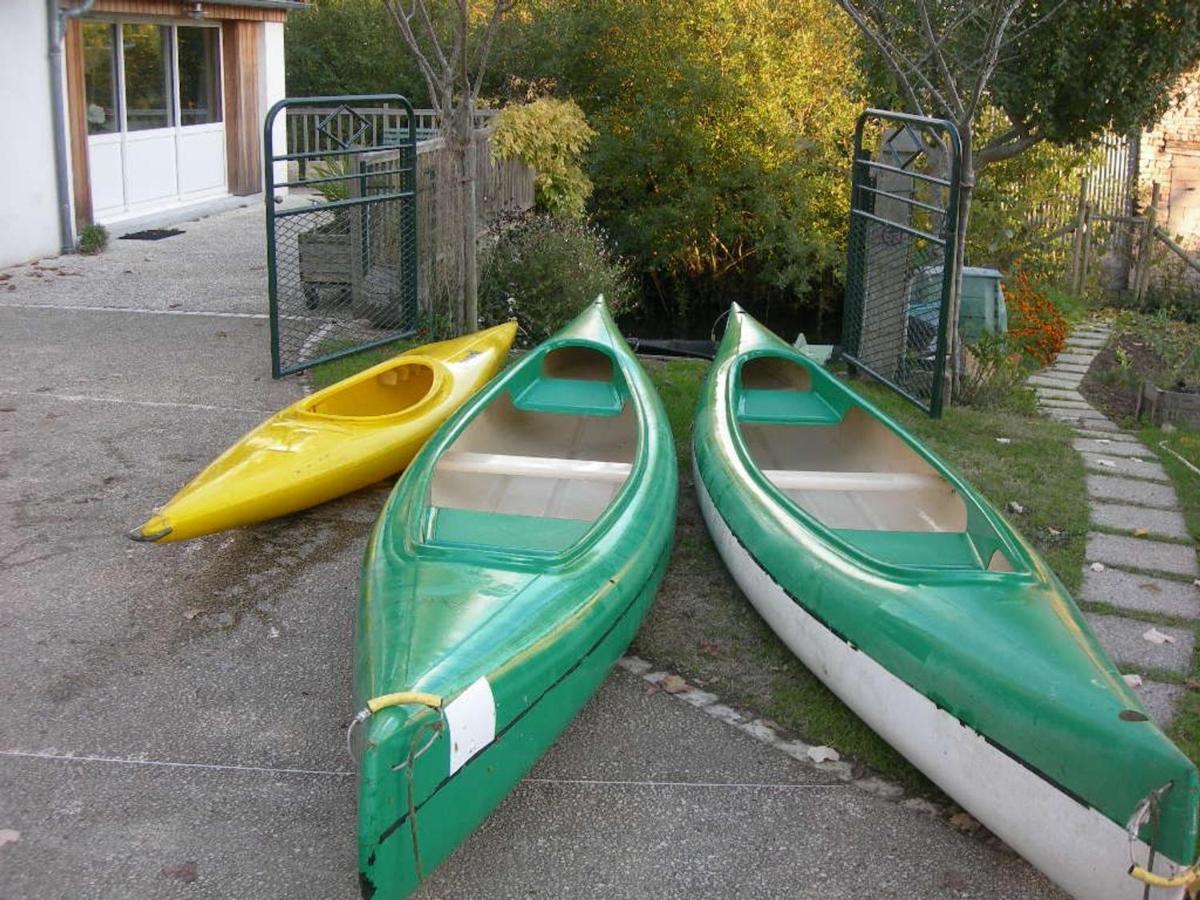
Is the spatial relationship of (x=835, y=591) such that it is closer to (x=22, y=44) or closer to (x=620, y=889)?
(x=620, y=889)

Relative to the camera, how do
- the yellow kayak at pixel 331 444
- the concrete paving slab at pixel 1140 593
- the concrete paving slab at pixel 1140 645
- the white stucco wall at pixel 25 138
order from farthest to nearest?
the white stucco wall at pixel 25 138, the concrete paving slab at pixel 1140 593, the yellow kayak at pixel 331 444, the concrete paving slab at pixel 1140 645

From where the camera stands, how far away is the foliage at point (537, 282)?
10836 mm

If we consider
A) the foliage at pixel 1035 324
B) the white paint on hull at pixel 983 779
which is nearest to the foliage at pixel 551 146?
the foliage at pixel 1035 324

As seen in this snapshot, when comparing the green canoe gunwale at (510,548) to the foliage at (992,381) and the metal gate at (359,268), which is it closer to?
the metal gate at (359,268)

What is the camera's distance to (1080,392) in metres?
11.4

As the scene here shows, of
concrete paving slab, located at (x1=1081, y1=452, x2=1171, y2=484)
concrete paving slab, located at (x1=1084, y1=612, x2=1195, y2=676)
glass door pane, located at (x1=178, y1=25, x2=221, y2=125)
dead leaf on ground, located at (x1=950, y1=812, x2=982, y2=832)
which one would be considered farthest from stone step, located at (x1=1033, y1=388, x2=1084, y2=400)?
glass door pane, located at (x1=178, y1=25, x2=221, y2=125)

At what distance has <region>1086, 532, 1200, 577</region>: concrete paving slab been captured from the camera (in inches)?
241

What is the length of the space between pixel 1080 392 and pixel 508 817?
877cm

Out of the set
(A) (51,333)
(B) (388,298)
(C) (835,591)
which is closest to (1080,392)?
(B) (388,298)

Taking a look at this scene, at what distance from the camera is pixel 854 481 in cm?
604

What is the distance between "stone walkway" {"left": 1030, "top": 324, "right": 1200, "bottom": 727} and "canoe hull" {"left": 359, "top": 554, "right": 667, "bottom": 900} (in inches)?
82.8

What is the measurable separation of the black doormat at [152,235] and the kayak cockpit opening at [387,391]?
7.97 m

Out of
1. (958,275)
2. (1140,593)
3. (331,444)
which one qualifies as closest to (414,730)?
(331,444)

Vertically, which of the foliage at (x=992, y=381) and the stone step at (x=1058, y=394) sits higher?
the foliage at (x=992, y=381)
